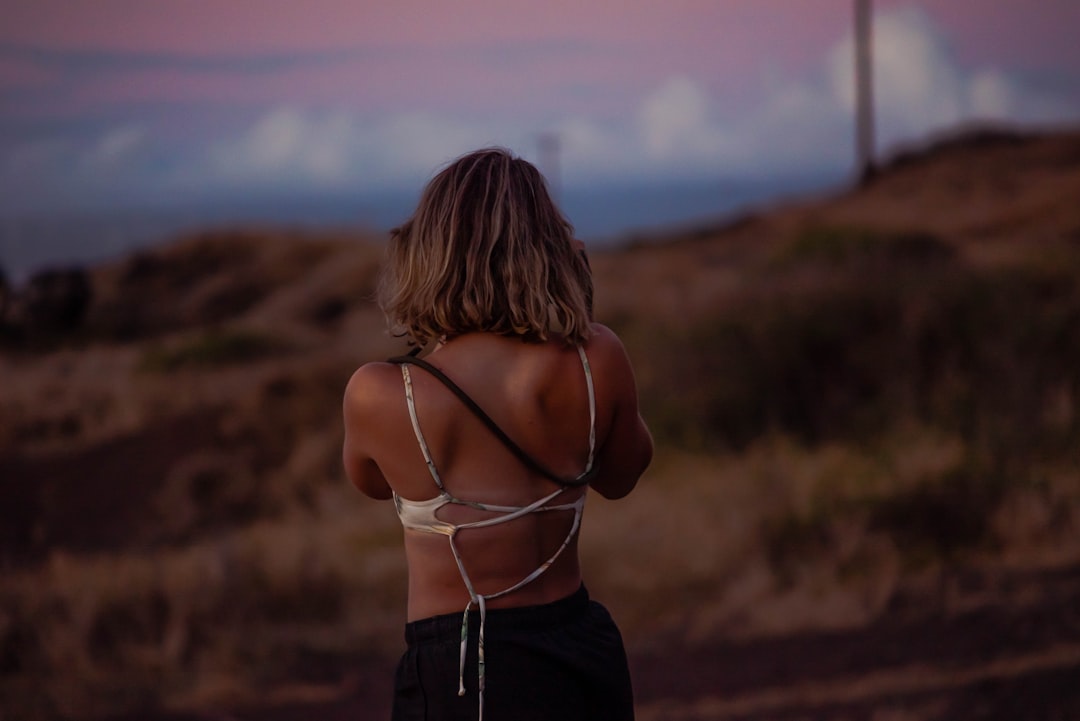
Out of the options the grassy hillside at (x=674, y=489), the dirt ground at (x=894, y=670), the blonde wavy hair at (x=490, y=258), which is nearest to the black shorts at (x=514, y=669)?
the blonde wavy hair at (x=490, y=258)

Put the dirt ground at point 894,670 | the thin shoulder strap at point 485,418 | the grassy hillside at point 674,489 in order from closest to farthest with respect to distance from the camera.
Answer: the thin shoulder strap at point 485,418, the dirt ground at point 894,670, the grassy hillside at point 674,489

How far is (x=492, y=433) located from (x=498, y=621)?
0.31 metres

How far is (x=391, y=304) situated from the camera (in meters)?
1.90

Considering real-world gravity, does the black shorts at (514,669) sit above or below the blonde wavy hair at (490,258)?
below

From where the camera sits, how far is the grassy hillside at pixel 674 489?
5.56m

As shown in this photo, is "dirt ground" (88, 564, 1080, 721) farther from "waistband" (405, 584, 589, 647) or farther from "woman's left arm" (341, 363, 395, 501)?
"woman's left arm" (341, 363, 395, 501)

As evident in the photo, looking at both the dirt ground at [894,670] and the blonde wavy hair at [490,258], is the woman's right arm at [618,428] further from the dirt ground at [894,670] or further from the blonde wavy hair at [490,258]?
the dirt ground at [894,670]

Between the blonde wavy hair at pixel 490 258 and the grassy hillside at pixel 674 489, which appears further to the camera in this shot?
the grassy hillside at pixel 674 489

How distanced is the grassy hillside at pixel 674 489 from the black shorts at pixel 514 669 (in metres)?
2.79

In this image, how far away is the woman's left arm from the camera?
1.84 m

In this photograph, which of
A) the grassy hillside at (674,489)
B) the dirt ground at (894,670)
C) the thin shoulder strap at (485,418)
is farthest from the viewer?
the grassy hillside at (674,489)

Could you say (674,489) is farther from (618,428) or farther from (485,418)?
(485,418)

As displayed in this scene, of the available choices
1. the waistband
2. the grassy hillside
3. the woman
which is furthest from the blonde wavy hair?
the grassy hillside

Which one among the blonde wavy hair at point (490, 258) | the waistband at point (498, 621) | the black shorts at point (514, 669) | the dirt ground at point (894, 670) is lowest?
the dirt ground at point (894, 670)
